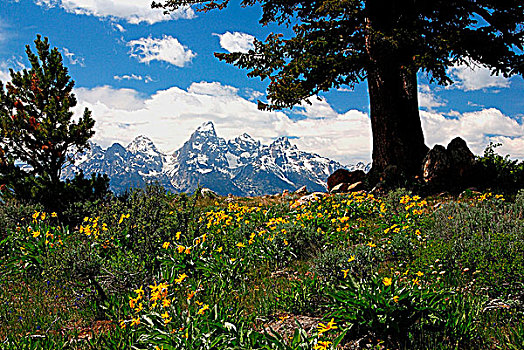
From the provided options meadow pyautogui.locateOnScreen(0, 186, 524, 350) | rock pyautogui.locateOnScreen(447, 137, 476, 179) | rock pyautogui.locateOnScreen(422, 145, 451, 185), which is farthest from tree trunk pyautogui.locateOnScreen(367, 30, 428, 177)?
meadow pyautogui.locateOnScreen(0, 186, 524, 350)

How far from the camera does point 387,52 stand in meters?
10.6

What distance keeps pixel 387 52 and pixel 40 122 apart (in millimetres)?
9952

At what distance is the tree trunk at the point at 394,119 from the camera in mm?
11133

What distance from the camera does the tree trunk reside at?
11.1 m

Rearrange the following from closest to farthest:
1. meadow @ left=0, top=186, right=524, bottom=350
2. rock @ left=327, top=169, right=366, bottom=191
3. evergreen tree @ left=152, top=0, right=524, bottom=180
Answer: meadow @ left=0, top=186, right=524, bottom=350 → evergreen tree @ left=152, top=0, right=524, bottom=180 → rock @ left=327, top=169, right=366, bottom=191

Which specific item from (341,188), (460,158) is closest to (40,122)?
(341,188)

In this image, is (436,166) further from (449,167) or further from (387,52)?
(387,52)

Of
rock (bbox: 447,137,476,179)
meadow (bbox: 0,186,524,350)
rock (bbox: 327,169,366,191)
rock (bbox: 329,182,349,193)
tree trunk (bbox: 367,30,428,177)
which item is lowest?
meadow (bbox: 0,186,524,350)

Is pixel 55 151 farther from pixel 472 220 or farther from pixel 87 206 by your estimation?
pixel 472 220

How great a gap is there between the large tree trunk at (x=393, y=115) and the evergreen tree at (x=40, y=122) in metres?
8.44

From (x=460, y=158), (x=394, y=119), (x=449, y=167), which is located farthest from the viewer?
(x=394, y=119)

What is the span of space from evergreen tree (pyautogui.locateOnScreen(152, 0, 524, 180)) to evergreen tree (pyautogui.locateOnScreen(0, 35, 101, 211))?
3686 millimetres

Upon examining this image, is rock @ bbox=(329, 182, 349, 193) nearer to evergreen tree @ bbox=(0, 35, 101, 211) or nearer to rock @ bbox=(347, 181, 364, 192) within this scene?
rock @ bbox=(347, 181, 364, 192)

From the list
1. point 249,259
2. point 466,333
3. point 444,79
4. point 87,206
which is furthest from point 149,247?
point 444,79
